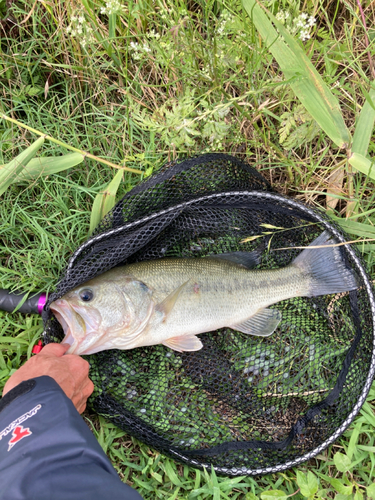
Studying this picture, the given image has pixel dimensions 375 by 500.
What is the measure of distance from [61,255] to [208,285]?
50.4 inches

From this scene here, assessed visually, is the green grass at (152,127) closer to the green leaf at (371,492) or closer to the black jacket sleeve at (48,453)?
the green leaf at (371,492)

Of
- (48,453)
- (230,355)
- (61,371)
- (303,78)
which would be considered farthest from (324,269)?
(48,453)

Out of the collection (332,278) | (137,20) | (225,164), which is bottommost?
(332,278)

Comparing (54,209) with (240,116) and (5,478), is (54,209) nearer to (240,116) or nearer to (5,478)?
(240,116)

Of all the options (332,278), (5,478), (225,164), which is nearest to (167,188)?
(225,164)

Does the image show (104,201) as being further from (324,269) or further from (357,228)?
(357,228)

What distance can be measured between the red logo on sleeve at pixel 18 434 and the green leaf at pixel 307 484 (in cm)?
181

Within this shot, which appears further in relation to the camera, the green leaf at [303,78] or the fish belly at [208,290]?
the fish belly at [208,290]

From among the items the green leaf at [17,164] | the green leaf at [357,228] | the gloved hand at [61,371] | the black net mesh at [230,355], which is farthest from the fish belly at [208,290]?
the green leaf at [17,164]

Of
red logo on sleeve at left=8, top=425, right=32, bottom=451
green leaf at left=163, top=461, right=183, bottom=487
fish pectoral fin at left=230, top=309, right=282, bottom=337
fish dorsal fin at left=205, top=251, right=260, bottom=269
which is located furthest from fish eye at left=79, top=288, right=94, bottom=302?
green leaf at left=163, top=461, right=183, bottom=487

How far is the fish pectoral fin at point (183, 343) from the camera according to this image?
104 inches

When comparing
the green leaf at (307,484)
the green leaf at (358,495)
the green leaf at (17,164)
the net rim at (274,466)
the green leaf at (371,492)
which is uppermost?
the green leaf at (17,164)

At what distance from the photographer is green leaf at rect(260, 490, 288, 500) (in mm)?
2505

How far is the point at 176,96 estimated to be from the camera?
126 inches
